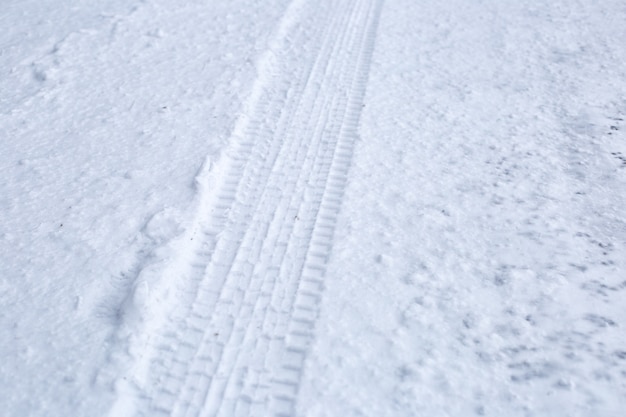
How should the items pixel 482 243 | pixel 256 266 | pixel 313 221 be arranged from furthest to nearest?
pixel 313 221, pixel 482 243, pixel 256 266

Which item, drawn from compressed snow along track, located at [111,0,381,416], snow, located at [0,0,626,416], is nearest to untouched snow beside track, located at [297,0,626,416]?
snow, located at [0,0,626,416]

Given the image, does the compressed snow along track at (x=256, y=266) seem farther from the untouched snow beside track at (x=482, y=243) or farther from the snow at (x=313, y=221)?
the untouched snow beside track at (x=482, y=243)

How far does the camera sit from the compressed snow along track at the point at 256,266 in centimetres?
239

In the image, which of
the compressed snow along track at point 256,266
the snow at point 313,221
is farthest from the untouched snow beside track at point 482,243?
the compressed snow along track at point 256,266

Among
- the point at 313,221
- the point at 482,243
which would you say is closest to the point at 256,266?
the point at 313,221

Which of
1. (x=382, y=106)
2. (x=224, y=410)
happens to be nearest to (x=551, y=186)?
(x=382, y=106)

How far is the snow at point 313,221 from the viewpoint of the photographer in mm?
2410

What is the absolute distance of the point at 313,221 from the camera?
10.5 feet

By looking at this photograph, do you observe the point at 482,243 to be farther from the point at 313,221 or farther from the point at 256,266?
the point at 256,266

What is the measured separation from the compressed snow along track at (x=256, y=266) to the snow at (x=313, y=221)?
15 millimetres

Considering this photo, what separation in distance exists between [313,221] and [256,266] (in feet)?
1.64

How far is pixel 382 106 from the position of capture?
4.21 m

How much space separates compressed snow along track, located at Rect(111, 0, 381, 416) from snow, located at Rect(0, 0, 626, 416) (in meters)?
0.01

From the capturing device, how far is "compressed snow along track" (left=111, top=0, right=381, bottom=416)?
7.84ft
